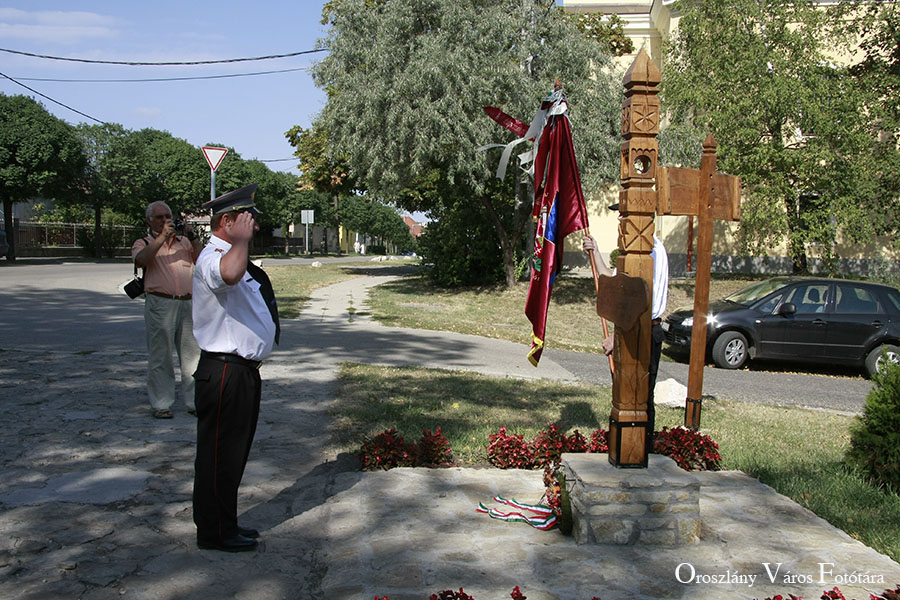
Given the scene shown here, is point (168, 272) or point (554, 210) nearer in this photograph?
point (554, 210)

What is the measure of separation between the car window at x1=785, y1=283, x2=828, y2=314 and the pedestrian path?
25.9ft

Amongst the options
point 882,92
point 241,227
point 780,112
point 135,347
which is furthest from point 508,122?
point 882,92

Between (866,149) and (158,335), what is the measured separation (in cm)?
2158

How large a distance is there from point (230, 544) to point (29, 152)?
33.2 metres

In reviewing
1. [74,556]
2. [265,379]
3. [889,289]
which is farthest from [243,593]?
[889,289]

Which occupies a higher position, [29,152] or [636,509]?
[29,152]

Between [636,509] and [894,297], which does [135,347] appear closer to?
[636,509]

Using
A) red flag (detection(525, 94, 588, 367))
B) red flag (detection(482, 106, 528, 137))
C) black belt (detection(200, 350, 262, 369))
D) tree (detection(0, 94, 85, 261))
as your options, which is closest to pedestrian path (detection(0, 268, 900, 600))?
black belt (detection(200, 350, 262, 369))

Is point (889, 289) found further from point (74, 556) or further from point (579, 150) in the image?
point (74, 556)

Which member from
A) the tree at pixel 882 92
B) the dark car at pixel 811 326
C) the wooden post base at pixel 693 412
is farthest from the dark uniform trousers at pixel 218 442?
the tree at pixel 882 92

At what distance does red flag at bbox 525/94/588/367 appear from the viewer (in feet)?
15.3

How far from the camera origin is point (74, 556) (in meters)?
3.67

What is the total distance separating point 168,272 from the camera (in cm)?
638

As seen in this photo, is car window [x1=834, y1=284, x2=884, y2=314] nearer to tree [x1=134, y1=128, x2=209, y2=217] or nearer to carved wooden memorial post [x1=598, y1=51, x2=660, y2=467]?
carved wooden memorial post [x1=598, y1=51, x2=660, y2=467]
